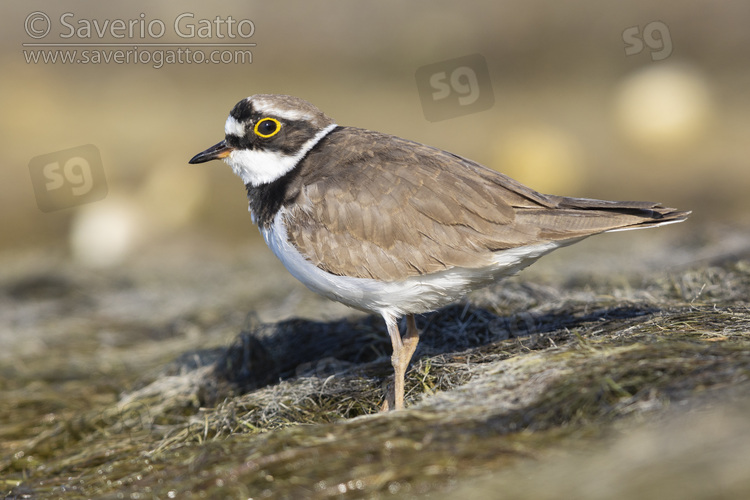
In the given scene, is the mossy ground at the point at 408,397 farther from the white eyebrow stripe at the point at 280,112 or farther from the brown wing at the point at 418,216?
the white eyebrow stripe at the point at 280,112

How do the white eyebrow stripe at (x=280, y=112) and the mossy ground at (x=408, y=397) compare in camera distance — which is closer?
the mossy ground at (x=408, y=397)

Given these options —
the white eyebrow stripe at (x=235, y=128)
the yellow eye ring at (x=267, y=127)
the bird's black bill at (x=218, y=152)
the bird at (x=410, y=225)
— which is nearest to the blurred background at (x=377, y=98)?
the bird's black bill at (x=218, y=152)

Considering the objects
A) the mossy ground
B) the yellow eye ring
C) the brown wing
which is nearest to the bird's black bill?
the yellow eye ring

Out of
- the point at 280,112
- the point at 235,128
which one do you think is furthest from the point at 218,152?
the point at 280,112

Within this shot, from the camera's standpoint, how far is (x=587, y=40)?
1808 cm

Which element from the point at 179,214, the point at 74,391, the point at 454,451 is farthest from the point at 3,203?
the point at 454,451

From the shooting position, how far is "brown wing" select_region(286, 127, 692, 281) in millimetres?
4984

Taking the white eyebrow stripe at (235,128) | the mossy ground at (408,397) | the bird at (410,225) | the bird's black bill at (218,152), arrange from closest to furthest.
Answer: the mossy ground at (408,397) → the bird at (410,225) → the white eyebrow stripe at (235,128) → the bird's black bill at (218,152)

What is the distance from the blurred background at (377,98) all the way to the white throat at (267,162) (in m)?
7.26

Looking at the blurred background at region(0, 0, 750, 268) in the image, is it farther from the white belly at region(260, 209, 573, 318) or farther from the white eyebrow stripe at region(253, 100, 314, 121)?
the white belly at region(260, 209, 573, 318)

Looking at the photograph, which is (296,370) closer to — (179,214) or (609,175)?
(179,214)

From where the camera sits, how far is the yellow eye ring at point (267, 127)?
5.84 metres

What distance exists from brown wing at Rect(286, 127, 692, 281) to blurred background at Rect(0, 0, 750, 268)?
802 cm

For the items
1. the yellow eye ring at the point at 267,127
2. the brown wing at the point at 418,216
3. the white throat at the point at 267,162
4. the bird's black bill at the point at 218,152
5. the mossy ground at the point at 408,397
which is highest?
the yellow eye ring at the point at 267,127
